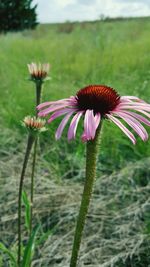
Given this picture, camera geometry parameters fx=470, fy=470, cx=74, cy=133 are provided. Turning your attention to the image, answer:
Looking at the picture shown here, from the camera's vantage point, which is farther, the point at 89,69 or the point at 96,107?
the point at 89,69

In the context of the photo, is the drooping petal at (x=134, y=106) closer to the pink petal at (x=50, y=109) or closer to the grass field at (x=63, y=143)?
the pink petal at (x=50, y=109)

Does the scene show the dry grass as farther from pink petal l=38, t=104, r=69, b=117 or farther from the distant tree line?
the distant tree line

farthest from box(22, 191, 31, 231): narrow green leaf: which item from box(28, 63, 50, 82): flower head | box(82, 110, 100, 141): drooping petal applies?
box(82, 110, 100, 141): drooping petal

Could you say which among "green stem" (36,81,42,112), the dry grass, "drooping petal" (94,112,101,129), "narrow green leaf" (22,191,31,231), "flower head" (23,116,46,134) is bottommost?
the dry grass

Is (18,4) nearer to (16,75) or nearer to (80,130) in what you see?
(16,75)

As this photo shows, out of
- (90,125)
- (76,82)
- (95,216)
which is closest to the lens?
(90,125)

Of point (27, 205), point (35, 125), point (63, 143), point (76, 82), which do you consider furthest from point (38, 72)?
point (76, 82)

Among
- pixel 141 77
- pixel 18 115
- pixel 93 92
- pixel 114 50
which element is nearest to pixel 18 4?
pixel 114 50

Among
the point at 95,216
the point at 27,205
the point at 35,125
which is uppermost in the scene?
the point at 35,125

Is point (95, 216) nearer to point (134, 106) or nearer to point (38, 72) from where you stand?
point (38, 72)
